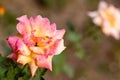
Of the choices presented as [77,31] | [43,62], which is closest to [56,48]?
[43,62]

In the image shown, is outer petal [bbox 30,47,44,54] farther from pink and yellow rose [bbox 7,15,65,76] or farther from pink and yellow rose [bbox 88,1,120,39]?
pink and yellow rose [bbox 88,1,120,39]

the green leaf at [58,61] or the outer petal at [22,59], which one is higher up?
the outer petal at [22,59]

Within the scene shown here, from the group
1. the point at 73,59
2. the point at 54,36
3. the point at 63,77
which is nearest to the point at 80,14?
the point at 73,59

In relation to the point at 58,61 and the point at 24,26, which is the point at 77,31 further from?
the point at 24,26

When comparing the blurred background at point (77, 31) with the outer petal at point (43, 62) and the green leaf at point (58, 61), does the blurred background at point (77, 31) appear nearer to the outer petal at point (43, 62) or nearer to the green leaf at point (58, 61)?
the green leaf at point (58, 61)

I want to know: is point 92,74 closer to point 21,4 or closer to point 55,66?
point 21,4

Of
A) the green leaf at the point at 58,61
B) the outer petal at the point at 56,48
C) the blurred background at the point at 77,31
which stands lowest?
the blurred background at the point at 77,31

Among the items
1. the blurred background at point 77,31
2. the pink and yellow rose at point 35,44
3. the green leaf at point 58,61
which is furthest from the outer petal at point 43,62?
the blurred background at point 77,31
